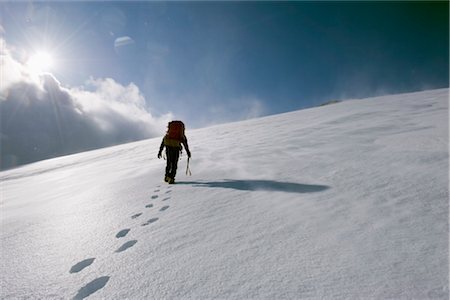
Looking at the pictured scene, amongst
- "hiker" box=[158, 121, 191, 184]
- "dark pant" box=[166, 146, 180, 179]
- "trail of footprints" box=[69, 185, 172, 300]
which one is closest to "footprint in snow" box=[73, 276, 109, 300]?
"trail of footprints" box=[69, 185, 172, 300]

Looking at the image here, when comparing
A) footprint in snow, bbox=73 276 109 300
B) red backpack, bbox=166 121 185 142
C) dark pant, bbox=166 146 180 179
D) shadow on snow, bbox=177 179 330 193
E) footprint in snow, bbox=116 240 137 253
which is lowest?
footprint in snow, bbox=73 276 109 300

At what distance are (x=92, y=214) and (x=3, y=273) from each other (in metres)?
1.47

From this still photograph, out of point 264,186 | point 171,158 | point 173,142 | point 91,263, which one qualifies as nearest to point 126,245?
point 91,263

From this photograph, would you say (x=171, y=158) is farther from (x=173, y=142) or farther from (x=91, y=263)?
(x=91, y=263)

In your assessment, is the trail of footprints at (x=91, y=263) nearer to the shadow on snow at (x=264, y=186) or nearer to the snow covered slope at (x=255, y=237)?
the snow covered slope at (x=255, y=237)

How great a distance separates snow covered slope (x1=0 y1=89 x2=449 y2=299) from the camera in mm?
1812

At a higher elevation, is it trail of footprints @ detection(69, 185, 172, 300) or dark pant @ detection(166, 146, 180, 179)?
dark pant @ detection(166, 146, 180, 179)

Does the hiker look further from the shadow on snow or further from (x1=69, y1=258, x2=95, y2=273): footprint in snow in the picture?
(x1=69, y1=258, x2=95, y2=273): footprint in snow

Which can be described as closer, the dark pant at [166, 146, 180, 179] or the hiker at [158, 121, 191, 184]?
the dark pant at [166, 146, 180, 179]

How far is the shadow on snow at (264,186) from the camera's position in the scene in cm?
380

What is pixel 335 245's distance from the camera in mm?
2178

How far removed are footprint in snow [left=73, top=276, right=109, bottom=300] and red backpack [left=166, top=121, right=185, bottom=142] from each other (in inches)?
176

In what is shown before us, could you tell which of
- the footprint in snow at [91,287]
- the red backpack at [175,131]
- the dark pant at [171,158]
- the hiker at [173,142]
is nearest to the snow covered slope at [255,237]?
the footprint in snow at [91,287]

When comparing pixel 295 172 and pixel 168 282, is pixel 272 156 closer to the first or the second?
pixel 295 172
